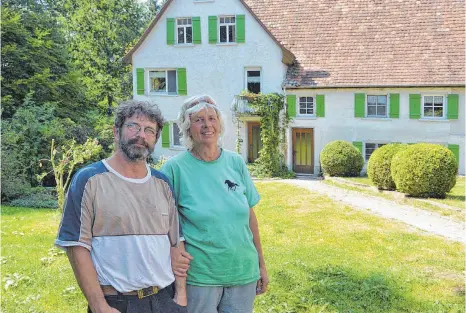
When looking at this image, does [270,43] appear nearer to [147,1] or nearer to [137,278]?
[137,278]

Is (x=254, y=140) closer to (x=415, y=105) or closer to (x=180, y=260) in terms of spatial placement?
(x=415, y=105)

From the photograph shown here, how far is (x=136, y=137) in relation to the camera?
125 inches

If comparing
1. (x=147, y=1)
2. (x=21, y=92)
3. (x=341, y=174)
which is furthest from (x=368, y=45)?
(x=147, y=1)

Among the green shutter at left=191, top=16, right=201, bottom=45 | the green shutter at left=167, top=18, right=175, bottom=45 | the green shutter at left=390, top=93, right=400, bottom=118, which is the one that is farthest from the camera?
the green shutter at left=167, top=18, right=175, bottom=45

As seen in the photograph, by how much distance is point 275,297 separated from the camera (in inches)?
257

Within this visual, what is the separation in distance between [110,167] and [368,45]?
21.8 m

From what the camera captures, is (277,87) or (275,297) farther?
(277,87)

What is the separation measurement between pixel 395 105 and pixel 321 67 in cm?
367

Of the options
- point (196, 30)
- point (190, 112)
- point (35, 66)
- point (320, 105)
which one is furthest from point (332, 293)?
point (35, 66)

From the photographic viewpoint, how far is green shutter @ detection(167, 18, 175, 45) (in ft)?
78.6

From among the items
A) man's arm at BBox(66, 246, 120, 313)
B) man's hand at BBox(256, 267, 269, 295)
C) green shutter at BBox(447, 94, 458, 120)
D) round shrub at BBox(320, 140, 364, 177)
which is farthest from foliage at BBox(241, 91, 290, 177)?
man's arm at BBox(66, 246, 120, 313)

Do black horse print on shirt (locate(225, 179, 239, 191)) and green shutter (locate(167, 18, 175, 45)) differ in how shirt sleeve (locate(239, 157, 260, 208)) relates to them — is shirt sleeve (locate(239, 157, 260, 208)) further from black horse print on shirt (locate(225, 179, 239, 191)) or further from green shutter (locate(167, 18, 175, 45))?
green shutter (locate(167, 18, 175, 45))

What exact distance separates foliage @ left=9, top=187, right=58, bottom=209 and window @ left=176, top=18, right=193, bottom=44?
10.7m

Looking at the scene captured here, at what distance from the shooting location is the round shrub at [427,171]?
13.6 meters
